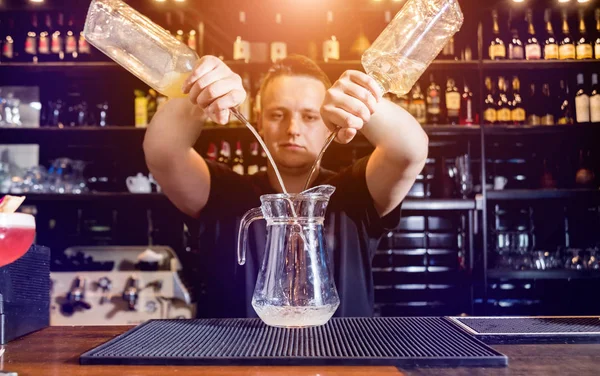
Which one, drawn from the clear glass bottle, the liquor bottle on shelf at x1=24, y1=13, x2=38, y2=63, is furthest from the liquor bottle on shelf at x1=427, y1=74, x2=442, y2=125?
the liquor bottle on shelf at x1=24, y1=13, x2=38, y2=63

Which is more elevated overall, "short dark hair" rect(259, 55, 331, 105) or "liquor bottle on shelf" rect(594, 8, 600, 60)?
"liquor bottle on shelf" rect(594, 8, 600, 60)

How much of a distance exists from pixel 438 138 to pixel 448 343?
2.32m

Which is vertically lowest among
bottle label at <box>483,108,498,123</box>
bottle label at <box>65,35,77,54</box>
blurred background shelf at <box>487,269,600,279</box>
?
blurred background shelf at <box>487,269,600,279</box>

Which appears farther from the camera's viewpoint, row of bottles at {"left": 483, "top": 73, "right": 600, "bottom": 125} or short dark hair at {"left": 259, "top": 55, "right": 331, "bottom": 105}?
row of bottles at {"left": 483, "top": 73, "right": 600, "bottom": 125}

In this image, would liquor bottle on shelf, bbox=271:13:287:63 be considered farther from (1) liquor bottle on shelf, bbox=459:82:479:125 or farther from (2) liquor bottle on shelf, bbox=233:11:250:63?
(1) liquor bottle on shelf, bbox=459:82:479:125

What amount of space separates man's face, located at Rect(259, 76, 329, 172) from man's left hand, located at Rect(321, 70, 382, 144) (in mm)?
589

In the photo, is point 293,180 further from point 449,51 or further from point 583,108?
point 583,108

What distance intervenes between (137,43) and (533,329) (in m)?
0.88

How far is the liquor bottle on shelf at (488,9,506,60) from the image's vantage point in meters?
2.83

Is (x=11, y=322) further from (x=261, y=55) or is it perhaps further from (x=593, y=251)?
(x=593, y=251)

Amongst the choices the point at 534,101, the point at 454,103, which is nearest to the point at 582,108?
the point at 534,101

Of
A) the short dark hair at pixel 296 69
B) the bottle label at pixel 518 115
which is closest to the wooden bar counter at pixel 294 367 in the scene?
the short dark hair at pixel 296 69

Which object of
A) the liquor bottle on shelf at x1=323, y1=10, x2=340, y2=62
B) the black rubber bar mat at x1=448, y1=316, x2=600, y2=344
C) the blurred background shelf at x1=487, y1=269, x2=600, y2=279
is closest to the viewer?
the black rubber bar mat at x1=448, y1=316, x2=600, y2=344

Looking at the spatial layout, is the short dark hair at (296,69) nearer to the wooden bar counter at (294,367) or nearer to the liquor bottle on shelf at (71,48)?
the wooden bar counter at (294,367)
